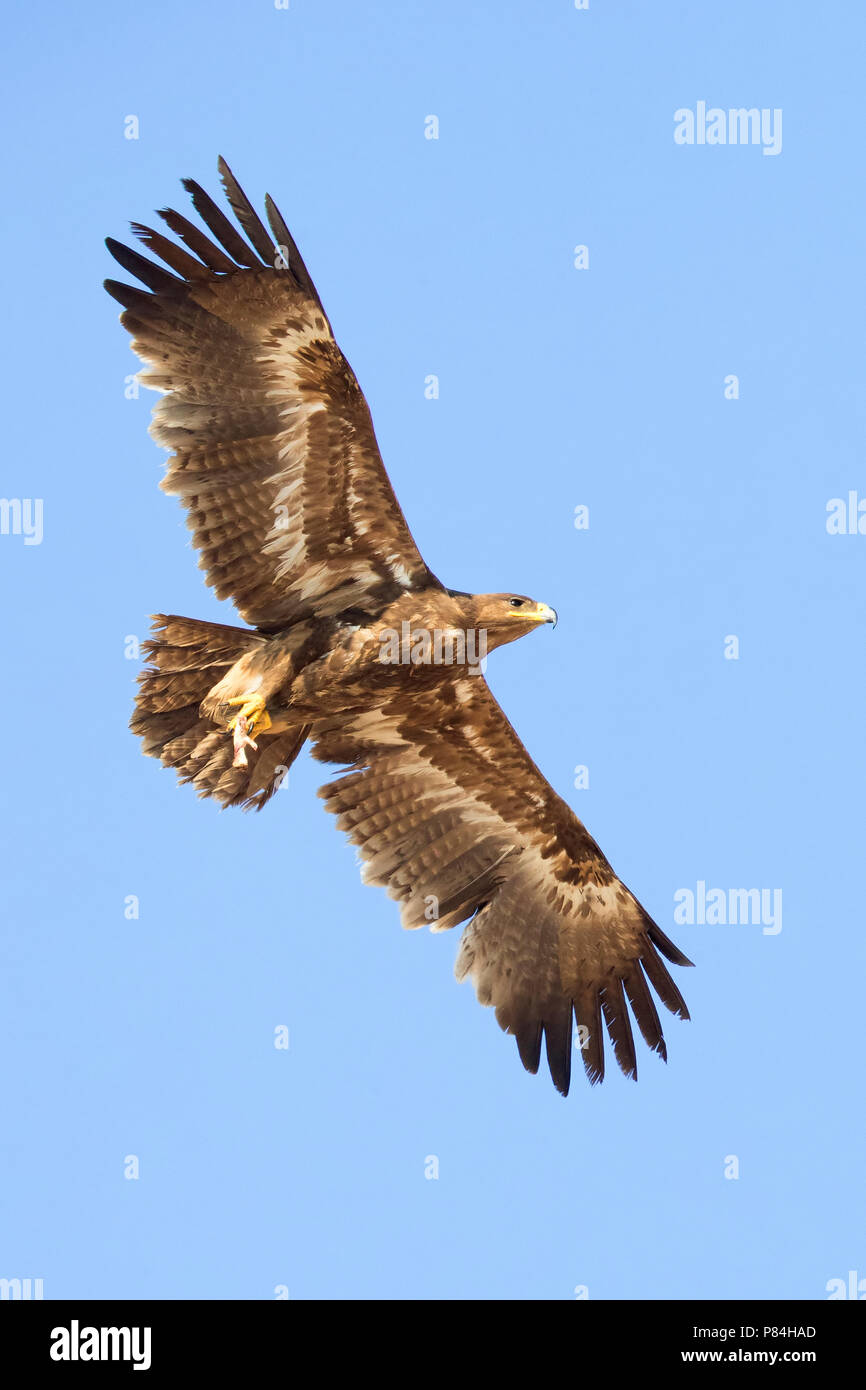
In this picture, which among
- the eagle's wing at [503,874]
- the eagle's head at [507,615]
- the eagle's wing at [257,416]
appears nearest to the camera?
the eagle's wing at [257,416]

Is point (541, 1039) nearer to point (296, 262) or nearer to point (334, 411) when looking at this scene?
point (334, 411)

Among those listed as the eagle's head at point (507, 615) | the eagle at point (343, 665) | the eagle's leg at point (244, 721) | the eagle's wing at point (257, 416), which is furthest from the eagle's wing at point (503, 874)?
the eagle's wing at point (257, 416)

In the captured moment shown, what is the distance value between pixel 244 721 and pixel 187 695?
0.48 metres

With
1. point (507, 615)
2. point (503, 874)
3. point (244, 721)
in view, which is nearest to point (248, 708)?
point (244, 721)

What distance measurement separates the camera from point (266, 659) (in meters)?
15.3

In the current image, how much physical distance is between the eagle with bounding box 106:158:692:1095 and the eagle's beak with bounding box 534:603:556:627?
48 millimetres

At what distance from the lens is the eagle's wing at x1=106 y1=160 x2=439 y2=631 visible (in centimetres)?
1447

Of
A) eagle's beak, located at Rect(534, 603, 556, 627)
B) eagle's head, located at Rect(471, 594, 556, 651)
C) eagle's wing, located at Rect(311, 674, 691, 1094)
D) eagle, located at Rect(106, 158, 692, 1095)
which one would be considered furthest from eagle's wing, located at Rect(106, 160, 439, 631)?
eagle's wing, located at Rect(311, 674, 691, 1094)

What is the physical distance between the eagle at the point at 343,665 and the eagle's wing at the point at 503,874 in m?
0.02

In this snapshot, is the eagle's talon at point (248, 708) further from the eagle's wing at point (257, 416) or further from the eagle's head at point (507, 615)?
the eagle's head at point (507, 615)

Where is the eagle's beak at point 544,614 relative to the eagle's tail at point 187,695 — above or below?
above

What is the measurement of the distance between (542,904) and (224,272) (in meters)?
5.96

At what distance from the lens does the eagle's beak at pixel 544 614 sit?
51.1 ft

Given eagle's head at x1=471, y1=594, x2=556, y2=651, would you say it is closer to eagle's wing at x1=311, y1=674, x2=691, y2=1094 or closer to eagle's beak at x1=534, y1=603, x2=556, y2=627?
eagle's beak at x1=534, y1=603, x2=556, y2=627
